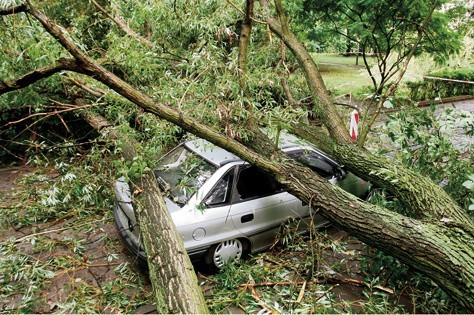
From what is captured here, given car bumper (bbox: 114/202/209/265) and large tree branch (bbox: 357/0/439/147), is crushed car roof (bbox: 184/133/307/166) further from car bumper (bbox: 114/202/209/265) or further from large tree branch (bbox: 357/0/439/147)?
car bumper (bbox: 114/202/209/265)

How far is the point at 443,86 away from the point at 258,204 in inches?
614

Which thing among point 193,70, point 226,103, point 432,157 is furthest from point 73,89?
point 432,157

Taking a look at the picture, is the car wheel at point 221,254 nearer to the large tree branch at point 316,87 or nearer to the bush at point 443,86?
the large tree branch at point 316,87

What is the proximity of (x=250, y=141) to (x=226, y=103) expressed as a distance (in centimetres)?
62

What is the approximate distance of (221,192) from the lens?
383 cm

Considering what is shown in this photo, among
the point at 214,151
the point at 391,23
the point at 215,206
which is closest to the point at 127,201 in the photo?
the point at 215,206

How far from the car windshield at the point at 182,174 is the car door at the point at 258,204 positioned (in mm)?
463

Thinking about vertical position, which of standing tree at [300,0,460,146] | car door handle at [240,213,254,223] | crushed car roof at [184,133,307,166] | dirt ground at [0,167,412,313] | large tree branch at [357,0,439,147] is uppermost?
standing tree at [300,0,460,146]

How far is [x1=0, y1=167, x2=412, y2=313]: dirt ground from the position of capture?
3.46m

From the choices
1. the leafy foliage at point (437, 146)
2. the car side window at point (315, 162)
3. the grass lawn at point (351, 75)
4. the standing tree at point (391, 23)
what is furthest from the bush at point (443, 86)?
the car side window at point (315, 162)

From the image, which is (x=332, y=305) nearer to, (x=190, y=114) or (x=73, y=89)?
(x=190, y=114)

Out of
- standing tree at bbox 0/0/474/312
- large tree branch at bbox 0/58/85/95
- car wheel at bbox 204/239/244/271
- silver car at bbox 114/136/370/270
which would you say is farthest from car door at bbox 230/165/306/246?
large tree branch at bbox 0/58/85/95

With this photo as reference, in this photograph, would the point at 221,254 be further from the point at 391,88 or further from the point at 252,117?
the point at 391,88

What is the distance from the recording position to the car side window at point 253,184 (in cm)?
398
